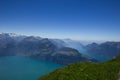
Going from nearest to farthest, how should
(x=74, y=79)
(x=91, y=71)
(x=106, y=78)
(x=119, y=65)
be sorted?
(x=74, y=79) < (x=106, y=78) < (x=91, y=71) < (x=119, y=65)

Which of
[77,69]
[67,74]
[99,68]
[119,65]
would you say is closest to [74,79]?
[67,74]

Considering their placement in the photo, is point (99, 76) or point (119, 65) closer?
point (99, 76)

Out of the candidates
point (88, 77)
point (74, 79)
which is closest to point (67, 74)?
point (74, 79)

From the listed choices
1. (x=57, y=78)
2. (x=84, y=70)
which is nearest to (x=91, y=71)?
(x=84, y=70)

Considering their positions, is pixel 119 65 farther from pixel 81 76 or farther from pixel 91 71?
pixel 81 76

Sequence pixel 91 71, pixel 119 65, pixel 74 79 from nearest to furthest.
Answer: pixel 74 79 → pixel 91 71 → pixel 119 65

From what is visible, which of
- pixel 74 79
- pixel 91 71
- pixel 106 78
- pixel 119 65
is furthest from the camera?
pixel 119 65

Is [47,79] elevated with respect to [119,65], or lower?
lower

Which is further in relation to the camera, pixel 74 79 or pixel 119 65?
pixel 119 65

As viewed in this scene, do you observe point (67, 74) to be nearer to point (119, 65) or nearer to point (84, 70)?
point (84, 70)
